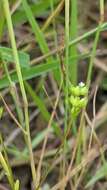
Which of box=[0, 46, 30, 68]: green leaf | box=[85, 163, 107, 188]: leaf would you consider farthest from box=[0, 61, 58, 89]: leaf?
box=[85, 163, 107, 188]: leaf

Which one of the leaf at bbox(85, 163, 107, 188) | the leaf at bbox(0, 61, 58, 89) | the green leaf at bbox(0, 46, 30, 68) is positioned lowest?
the leaf at bbox(85, 163, 107, 188)

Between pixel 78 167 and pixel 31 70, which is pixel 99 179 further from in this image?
pixel 31 70

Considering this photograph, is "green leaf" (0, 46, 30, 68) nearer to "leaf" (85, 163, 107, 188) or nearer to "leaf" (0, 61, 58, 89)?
"leaf" (0, 61, 58, 89)

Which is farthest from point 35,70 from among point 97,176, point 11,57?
point 97,176

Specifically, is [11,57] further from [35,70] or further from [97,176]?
[97,176]

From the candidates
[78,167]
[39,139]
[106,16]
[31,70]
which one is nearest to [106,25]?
[31,70]

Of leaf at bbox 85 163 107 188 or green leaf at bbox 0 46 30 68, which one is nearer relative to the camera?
green leaf at bbox 0 46 30 68

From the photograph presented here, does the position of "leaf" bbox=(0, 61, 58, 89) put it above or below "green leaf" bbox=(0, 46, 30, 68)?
below

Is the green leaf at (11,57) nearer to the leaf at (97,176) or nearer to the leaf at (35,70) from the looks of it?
the leaf at (35,70)

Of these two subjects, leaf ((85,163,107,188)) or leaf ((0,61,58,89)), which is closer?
leaf ((0,61,58,89))

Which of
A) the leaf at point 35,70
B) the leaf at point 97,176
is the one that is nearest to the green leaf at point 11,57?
the leaf at point 35,70

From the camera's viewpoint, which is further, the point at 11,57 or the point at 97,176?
the point at 97,176

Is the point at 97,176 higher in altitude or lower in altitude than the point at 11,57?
lower
